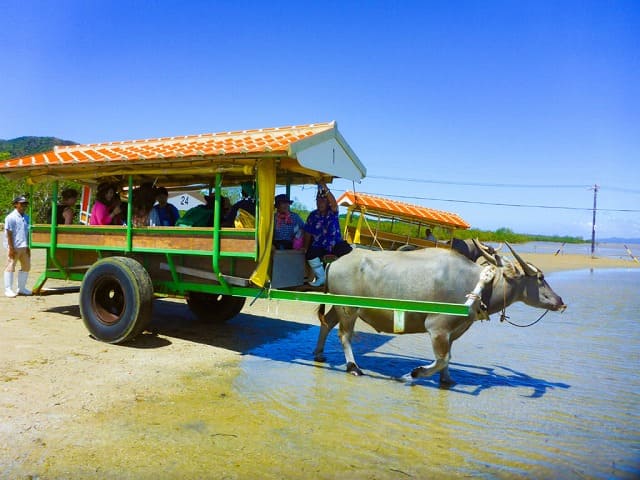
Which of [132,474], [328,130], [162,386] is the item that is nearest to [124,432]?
[132,474]

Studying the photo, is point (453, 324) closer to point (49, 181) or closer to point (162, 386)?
point (162, 386)

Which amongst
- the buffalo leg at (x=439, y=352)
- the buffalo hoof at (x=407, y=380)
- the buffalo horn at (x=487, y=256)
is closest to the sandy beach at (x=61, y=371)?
the buffalo hoof at (x=407, y=380)

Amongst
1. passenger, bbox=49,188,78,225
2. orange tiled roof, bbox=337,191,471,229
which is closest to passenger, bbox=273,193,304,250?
passenger, bbox=49,188,78,225

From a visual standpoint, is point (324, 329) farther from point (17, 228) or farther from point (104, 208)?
point (17, 228)

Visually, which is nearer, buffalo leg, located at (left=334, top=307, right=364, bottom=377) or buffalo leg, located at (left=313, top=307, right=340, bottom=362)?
buffalo leg, located at (left=334, top=307, right=364, bottom=377)

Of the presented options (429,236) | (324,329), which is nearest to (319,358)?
(324,329)

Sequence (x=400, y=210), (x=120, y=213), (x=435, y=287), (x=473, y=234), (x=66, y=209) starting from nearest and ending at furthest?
(x=435, y=287), (x=120, y=213), (x=66, y=209), (x=400, y=210), (x=473, y=234)

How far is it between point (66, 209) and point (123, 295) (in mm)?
1985

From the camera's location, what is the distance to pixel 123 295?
20.7ft

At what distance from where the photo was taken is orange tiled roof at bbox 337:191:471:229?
14703 millimetres

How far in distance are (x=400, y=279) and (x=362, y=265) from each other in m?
0.48

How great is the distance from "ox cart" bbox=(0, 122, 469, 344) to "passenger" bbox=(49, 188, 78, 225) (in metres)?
0.24

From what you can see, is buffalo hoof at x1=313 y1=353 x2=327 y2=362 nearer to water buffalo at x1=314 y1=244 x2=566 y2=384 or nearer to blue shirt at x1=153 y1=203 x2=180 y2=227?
water buffalo at x1=314 y1=244 x2=566 y2=384

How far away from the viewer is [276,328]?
8133mm
